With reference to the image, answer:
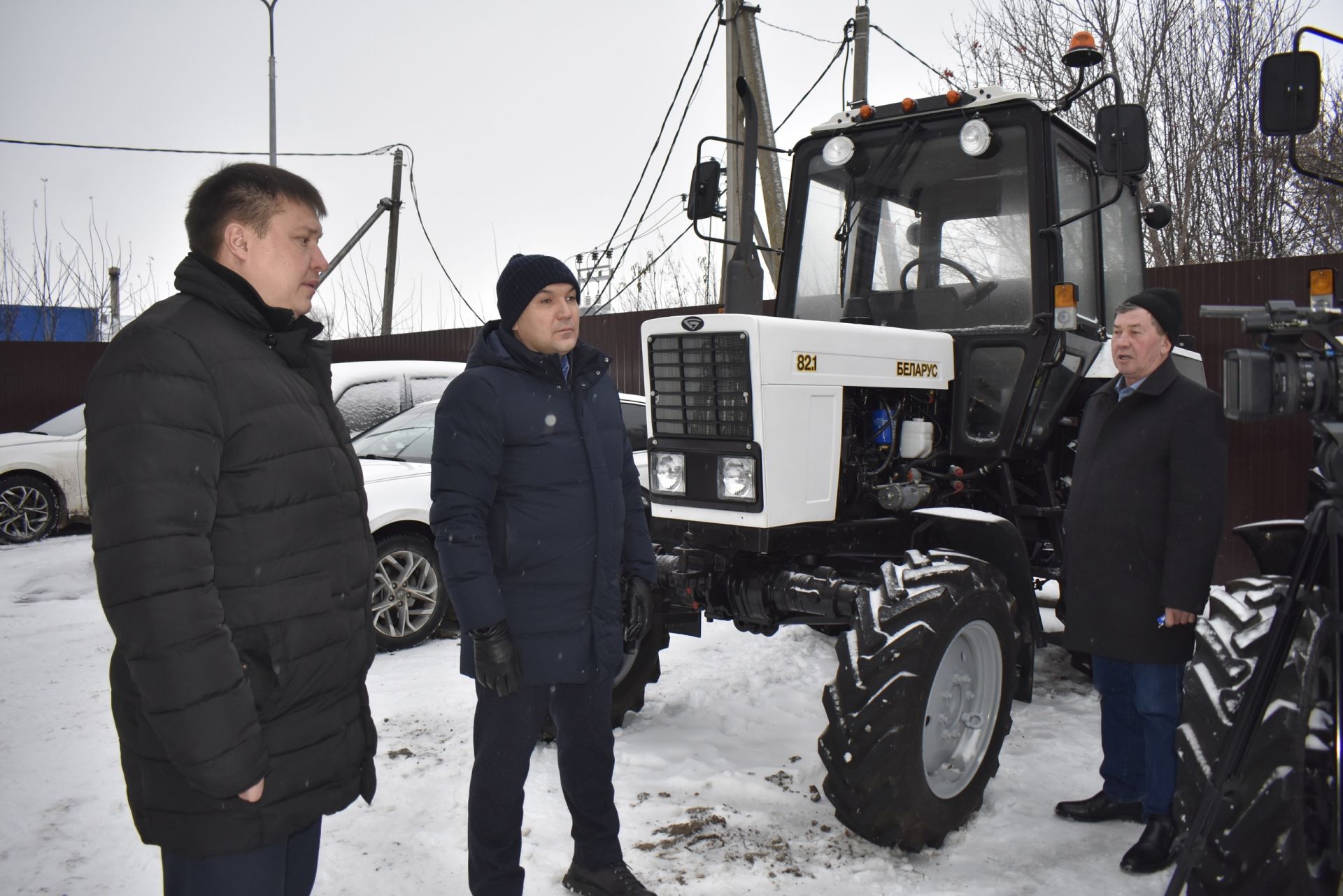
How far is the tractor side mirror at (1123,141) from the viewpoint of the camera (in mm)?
3391

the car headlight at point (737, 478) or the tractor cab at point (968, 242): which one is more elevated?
the tractor cab at point (968, 242)

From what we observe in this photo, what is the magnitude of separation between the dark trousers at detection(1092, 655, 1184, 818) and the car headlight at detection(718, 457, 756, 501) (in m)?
1.38

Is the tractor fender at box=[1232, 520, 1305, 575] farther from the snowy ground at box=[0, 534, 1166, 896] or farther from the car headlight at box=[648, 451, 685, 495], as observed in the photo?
the car headlight at box=[648, 451, 685, 495]

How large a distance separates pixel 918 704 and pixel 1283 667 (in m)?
1.16

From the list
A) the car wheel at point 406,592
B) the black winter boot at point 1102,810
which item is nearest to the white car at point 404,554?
the car wheel at point 406,592

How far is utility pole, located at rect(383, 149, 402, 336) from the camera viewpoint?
20031 mm

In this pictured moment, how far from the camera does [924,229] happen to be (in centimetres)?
422

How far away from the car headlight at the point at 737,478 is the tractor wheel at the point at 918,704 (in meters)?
0.58

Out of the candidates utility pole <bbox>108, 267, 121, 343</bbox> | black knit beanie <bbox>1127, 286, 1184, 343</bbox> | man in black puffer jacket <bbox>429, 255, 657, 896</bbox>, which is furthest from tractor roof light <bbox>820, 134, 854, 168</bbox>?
utility pole <bbox>108, 267, 121, 343</bbox>

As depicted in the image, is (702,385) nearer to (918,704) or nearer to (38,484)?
(918,704)

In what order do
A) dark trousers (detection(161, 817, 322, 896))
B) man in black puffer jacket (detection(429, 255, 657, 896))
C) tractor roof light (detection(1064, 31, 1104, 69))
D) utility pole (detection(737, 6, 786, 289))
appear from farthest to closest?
1. utility pole (detection(737, 6, 786, 289))
2. tractor roof light (detection(1064, 31, 1104, 69))
3. man in black puffer jacket (detection(429, 255, 657, 896))
4. dark trousers (detection(161, 817, 322, 896))

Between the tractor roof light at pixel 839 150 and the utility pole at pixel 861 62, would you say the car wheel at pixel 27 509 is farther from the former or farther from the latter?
the utility pole at pixel 861 62

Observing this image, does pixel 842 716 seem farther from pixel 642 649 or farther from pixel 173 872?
pixel 173 872

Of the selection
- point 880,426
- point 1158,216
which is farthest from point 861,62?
point 880,426
